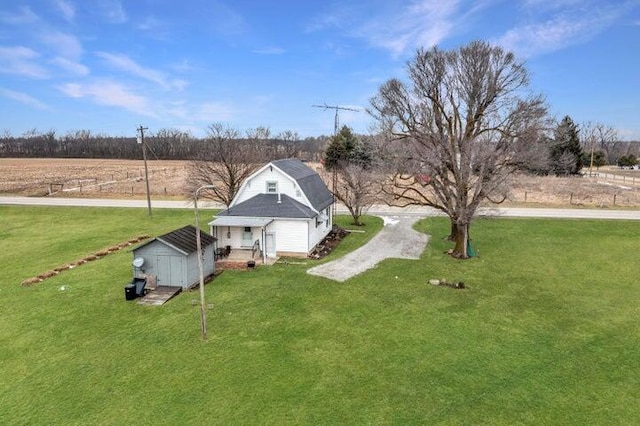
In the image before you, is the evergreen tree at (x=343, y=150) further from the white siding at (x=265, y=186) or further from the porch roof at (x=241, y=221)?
the porch roof at (x=241, y=221)

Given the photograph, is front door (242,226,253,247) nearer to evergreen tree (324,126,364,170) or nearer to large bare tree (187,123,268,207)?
large bare tree (187,123,268,207)

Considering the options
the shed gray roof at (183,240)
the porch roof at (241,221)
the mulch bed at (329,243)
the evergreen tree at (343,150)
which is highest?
the evergreen tree at (343,150)

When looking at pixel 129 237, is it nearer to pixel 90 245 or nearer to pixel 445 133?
pixel 90 245

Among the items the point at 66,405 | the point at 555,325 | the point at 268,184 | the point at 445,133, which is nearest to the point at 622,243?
the point at 445,133

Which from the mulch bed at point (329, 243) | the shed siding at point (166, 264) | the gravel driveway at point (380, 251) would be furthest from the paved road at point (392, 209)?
the shed siding at point (166, 264)

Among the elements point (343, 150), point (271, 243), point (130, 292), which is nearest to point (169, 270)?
point (130, 292)
